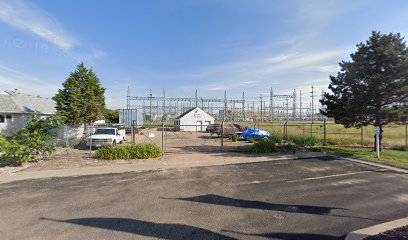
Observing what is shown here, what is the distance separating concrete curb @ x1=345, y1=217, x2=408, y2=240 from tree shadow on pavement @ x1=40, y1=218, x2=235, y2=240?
2.19 meters

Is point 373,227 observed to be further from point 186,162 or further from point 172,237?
point 186,162

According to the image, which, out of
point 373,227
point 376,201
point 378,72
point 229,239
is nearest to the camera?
point 229,239

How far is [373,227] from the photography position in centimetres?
453

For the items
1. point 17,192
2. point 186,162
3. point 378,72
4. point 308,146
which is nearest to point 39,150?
point 17,192

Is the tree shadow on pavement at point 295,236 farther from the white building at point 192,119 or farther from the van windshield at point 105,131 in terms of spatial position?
the white building at point 192,119

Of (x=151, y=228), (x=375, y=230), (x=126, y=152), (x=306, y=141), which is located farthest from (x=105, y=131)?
(x=375, y=230)

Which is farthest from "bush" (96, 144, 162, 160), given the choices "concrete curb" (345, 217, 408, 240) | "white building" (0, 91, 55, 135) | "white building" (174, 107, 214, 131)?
"white building" (174, 107, 214, 131)

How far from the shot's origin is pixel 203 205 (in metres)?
6.00

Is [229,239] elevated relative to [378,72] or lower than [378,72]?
lower

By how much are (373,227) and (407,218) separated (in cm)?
118

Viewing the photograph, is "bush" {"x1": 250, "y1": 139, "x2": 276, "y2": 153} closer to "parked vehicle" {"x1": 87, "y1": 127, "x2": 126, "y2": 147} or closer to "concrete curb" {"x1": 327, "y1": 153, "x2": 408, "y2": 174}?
"concrete curb" {"x1": 327, "y1": 153, "x2": 408, "y2": 174}

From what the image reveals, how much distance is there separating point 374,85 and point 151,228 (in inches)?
536

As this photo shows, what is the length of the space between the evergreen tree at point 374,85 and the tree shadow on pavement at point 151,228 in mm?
12350

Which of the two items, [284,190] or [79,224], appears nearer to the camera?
[79,224]
